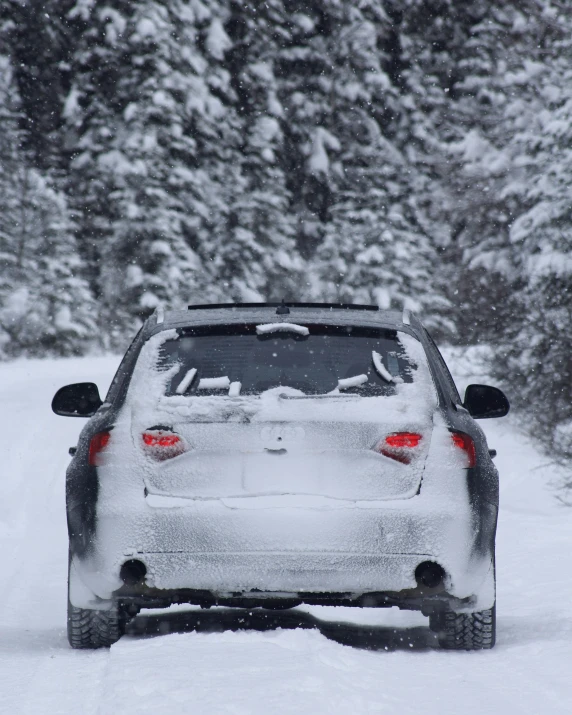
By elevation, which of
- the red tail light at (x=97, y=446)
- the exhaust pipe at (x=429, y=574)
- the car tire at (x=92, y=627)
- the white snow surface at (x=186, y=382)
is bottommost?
the car tire at (x=92, y=627)

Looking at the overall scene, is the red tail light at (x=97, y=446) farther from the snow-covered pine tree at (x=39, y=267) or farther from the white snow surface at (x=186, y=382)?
the snow-covered pine tree at (x=39, y=267)

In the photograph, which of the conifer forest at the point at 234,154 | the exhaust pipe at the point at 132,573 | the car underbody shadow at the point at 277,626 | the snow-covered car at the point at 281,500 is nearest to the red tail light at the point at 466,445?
the snow-covered car at the point at 281,500

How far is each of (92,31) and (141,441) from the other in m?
42.3

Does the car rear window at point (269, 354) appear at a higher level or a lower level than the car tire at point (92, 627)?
higher

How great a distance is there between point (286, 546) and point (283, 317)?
1163mm

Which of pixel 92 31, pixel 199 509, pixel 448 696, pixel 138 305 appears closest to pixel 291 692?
pixel 448 696

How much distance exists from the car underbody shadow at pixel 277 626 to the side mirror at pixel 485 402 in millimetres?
1166

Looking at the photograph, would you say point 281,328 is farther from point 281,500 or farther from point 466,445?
point 466,445

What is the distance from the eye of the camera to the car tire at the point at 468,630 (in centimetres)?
583

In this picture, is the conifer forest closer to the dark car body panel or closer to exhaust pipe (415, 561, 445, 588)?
the dark car body panel

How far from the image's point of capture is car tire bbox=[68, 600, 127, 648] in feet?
19.1

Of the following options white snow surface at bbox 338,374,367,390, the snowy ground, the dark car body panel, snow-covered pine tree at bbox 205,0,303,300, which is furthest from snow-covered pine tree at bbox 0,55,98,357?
white snow surface at bbox 338,374,367,390

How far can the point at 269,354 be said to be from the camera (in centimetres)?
622

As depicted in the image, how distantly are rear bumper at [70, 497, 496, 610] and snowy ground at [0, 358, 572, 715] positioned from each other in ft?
0.87
